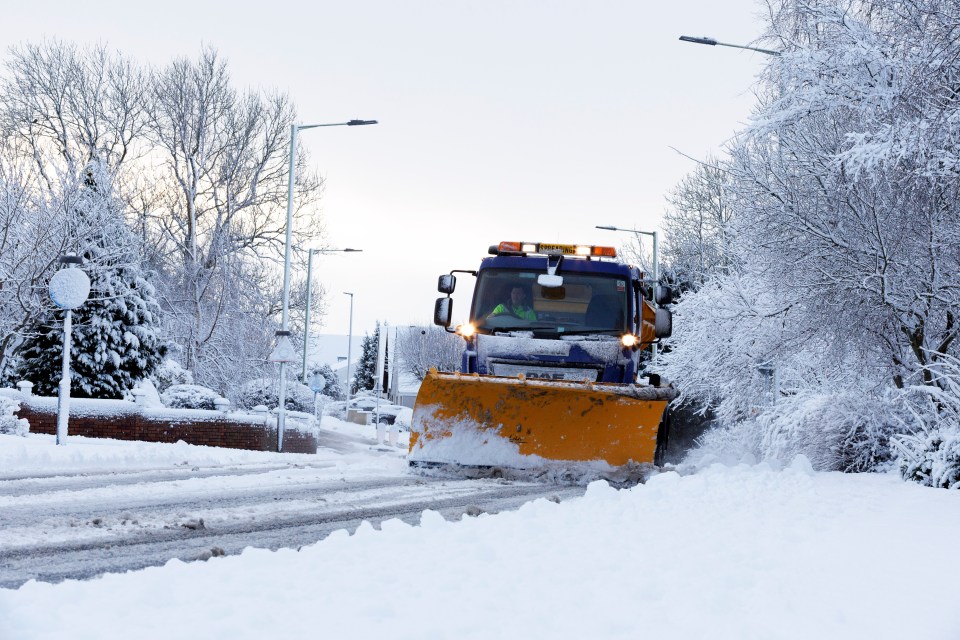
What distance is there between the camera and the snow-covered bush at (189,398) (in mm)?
23578

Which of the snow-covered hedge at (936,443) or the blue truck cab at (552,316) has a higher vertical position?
the blue truck cab at (552,316)

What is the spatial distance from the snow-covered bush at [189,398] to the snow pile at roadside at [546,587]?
18.4m

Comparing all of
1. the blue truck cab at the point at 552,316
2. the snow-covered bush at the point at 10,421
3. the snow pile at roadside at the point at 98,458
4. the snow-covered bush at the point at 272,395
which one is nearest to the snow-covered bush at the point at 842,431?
the blue truck cab at the point at 552,316

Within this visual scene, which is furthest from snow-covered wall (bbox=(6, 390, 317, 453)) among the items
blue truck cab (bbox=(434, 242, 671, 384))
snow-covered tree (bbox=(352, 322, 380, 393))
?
snow-covered tree (bbox=(352, 322, 380, 393))

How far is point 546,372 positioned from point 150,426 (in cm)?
1159

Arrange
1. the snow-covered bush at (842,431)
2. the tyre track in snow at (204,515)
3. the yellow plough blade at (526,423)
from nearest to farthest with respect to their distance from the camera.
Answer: the tyre track in snow at (204,515)
the yellow plough blade at (526,423)
the snow-covered bush at (842,431)

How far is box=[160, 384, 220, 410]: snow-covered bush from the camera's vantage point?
2358 cm

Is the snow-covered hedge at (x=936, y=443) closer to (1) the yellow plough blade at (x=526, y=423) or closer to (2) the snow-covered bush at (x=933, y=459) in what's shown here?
(2) the snow-covered bush at (x=933, y=459)

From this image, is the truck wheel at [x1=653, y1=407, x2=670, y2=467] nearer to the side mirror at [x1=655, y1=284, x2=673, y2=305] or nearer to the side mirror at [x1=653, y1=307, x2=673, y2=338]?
the side mirror at [x1=653, y1=307, x2=673, y2=338]

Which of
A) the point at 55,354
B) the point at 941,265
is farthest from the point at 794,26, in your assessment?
the point at 55,354

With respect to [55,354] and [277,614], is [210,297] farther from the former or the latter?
[277,614]

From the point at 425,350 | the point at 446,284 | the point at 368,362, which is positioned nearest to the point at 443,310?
the point at 446,284

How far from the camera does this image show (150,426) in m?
20.3

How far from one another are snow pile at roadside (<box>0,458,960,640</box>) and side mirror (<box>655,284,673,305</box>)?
5.46 meters
